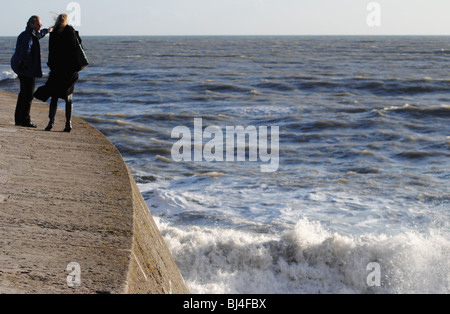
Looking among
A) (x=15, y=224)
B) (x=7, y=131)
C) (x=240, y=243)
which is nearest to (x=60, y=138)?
(x=7, y=131)

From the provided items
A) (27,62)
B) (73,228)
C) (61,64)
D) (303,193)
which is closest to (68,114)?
(61,64)

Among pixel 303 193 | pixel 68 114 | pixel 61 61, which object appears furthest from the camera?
pixel 303 193

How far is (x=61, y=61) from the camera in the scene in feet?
21.6

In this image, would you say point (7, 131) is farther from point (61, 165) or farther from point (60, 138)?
point (61, 165)

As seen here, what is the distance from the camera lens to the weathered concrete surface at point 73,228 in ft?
9.57

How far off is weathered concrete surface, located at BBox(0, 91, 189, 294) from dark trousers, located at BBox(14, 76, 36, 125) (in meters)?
1.37

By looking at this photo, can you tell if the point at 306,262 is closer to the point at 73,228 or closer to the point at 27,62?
the point at 73,228

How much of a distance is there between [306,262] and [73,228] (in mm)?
3566

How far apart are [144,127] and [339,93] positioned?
12949mm

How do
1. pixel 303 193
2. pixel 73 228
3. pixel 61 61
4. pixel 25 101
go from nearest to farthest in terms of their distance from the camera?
pixel 73 228
pixel 61 61
pixel 25 101
pixel 303 193

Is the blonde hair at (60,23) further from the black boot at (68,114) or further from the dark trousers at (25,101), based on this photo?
the dark trousers at (25,101)

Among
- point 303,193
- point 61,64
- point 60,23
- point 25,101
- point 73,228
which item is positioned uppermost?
point 60,23

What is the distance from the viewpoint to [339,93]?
2639 cm

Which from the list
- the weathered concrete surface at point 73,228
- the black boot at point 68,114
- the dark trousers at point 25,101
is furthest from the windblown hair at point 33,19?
the weathered concrete surface at point 73,228
